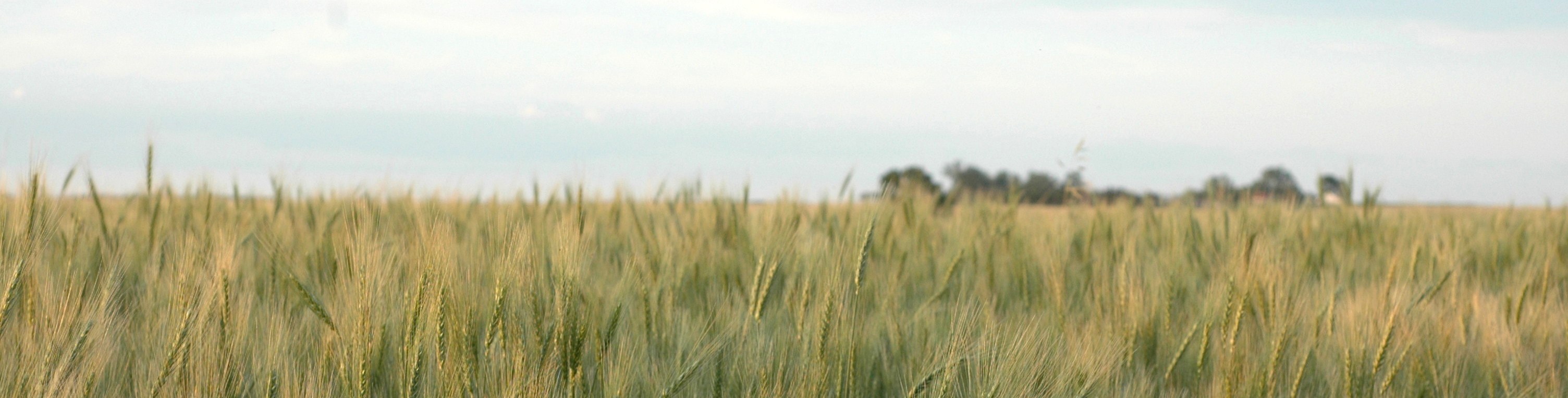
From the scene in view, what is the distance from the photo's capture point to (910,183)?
159 inches

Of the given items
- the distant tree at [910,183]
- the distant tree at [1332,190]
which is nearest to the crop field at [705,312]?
the distant tree at [910,183]

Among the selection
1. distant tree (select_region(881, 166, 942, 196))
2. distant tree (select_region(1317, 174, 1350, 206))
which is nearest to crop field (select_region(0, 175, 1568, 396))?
distant tree (select_region(881, 166, 942, 196))

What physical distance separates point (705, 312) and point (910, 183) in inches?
81.1

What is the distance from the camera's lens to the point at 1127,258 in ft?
7.95

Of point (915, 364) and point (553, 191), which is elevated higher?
point (553, 191)

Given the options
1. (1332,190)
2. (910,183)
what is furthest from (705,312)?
(1332,190)

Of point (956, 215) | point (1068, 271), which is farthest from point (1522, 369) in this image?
point (956, 215)

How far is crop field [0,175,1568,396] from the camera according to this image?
4.62ft

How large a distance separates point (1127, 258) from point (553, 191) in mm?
2044

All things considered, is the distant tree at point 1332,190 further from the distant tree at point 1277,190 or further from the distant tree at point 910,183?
the distant tree at point 910,183

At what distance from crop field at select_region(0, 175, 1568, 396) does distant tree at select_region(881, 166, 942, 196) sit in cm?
17

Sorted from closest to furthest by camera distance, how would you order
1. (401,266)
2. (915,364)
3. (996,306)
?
1. (915,364)
2. (401,266)
3. (996,306)

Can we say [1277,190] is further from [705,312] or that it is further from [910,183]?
[705,312]

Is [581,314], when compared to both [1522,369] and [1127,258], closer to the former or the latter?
[1127,258]
